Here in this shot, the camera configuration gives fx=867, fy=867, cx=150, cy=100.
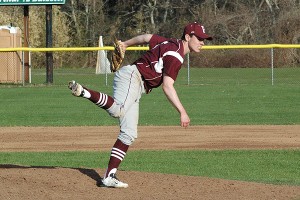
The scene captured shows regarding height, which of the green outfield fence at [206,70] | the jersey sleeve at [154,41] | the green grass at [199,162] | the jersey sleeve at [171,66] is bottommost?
the green grass at [199,162]

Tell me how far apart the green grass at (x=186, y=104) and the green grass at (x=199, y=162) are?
4.80m

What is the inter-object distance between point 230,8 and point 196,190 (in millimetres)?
41257

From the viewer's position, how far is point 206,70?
4016cm

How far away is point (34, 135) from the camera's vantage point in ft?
54.1

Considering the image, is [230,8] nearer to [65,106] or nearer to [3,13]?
[3,13]

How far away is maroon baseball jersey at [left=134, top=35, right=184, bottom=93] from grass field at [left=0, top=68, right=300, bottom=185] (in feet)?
8.16

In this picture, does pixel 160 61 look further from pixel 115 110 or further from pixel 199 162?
pixel 199 162

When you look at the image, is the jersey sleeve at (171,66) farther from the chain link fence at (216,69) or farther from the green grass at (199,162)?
the chain link fence at (216,69)

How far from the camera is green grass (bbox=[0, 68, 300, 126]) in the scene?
64.0ft

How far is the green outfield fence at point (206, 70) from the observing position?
2914cm

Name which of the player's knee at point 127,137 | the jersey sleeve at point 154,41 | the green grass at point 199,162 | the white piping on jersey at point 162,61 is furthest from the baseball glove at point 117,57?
the green grass at point 199,162

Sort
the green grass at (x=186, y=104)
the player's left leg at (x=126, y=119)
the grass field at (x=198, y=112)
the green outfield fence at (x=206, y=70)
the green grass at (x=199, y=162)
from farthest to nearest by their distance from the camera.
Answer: the green outfield fence at (x=206, y=70) → the green grass at (x=186, y=104) → the grass field at (x=198, y=112) → the green grass at (x=199, y=162) → the player's left leg at (x=126, y=119)

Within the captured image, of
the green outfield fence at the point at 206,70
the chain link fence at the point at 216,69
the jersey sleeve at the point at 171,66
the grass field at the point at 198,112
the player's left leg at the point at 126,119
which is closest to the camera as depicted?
the jersey sleeve at the point at 171,66

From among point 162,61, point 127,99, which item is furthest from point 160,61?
point 127,99
